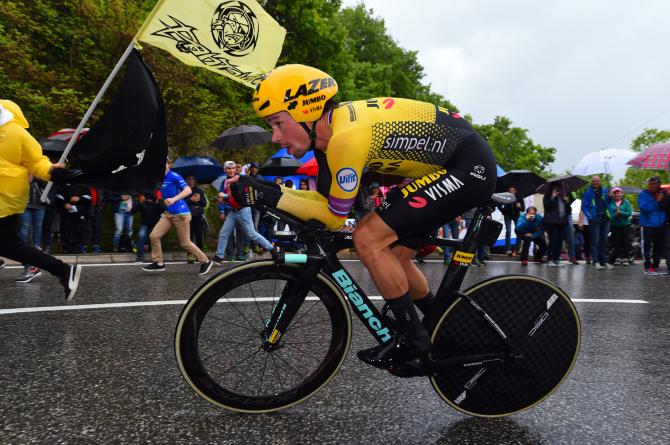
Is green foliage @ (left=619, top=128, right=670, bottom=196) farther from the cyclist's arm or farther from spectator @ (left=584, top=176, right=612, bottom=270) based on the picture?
the cyclist's arm

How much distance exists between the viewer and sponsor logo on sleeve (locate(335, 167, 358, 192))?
2.21 metres

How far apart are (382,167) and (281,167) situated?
10619 millimetres

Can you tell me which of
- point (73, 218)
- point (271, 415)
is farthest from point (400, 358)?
point (73, 218)

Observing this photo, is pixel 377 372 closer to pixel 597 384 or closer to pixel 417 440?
pixel 417 440

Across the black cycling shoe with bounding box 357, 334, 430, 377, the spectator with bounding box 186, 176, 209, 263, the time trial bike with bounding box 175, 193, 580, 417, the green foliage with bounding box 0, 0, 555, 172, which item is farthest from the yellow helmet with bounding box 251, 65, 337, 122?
the green foliage with bounding box 0, 0, 555, 172

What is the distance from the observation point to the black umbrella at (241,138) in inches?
488

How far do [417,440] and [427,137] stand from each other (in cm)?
138

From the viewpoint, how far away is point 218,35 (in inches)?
288

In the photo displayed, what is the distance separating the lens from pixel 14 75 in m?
11.5

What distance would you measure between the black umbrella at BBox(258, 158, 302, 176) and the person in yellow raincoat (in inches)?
329

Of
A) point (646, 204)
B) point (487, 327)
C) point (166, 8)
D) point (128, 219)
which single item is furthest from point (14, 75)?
point (646, 204)

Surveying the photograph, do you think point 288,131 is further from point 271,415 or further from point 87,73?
point 87,73

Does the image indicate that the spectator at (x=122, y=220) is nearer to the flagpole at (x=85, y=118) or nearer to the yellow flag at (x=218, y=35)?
the flagpole at (x=85, y=118)

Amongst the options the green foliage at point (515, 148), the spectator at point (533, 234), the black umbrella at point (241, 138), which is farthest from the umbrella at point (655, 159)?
the green foliage at point (515, 148)
